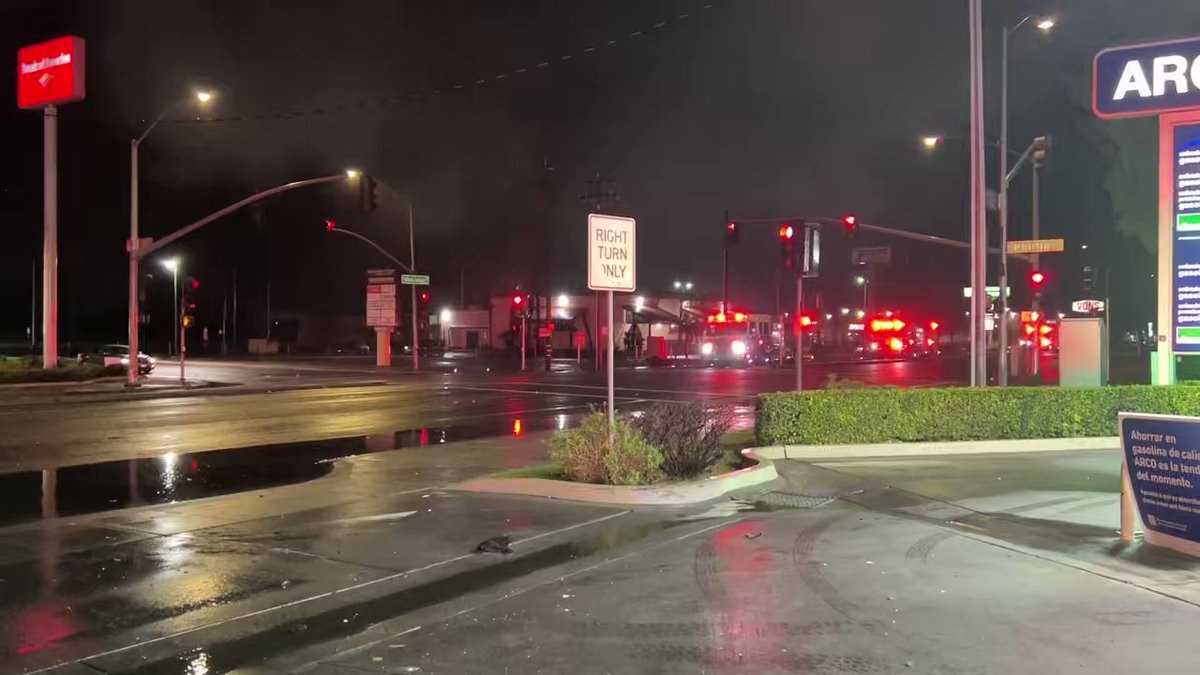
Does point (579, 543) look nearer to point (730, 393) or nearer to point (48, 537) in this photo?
point (48, 537)

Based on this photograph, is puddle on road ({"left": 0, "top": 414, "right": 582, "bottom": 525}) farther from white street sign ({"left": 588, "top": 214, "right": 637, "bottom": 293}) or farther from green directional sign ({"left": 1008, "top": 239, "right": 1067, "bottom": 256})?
green directional sign ({"left": 1008, "top": 239, "right": 1067, "bottom": 256})

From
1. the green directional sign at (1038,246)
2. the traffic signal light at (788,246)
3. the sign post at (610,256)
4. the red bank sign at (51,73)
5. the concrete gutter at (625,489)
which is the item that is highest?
the red bank sign at (51,73)

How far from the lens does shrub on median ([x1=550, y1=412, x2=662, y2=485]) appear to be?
1042cm

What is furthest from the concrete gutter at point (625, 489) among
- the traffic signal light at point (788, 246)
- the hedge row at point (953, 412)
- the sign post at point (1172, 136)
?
the sign post at point (1172, 136)

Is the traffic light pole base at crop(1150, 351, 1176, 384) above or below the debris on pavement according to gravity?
above

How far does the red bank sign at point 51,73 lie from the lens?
33875 millimetres

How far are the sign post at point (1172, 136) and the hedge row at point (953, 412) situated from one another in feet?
4.15

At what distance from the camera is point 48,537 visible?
8.45 m

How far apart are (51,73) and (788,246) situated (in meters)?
31.6

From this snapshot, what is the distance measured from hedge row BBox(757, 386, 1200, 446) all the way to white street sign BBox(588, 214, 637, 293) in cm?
395

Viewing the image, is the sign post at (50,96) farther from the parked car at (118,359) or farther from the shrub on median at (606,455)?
the shrub on median at (606,455)

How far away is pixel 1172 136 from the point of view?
46.3 feet

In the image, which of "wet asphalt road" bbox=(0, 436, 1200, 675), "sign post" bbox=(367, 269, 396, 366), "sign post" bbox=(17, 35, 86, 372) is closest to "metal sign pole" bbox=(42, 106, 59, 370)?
"sign post" bbox=(17, 35, 86, 372)

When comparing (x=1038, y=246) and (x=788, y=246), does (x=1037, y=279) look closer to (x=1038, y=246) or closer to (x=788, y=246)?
(x=1038, y=246)
